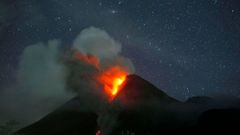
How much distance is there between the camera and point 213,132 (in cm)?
10862

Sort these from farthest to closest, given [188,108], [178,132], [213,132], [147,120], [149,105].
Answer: [188,108] → [149,105] → [147,120] → [178,132] → [213,132]

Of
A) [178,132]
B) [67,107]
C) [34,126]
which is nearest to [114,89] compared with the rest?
[178,132]

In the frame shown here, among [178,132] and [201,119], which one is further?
[201,119]

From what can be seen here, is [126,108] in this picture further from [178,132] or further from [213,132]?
[213,132]

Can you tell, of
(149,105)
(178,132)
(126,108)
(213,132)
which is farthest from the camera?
(149,105)

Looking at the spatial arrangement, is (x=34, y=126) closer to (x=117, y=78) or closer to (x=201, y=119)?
(x=117, y=78)

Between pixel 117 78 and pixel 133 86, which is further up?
pixel 117 78

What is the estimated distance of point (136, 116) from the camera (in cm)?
12988

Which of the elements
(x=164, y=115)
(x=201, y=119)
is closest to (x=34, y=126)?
(x=164, y=115)

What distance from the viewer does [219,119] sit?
12106 cm

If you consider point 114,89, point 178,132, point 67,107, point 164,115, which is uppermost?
point 114,89

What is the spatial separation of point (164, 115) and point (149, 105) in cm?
956

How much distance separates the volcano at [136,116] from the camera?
118 meters

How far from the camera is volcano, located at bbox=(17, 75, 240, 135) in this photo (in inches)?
4643
